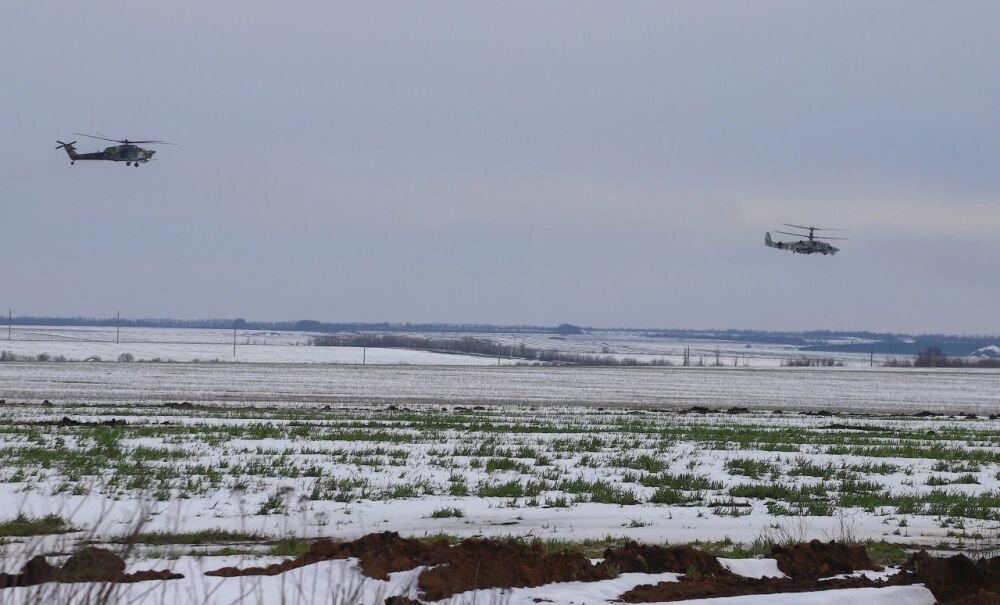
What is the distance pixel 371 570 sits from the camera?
27.0 feet

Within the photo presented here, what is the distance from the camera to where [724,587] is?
8.33 metres

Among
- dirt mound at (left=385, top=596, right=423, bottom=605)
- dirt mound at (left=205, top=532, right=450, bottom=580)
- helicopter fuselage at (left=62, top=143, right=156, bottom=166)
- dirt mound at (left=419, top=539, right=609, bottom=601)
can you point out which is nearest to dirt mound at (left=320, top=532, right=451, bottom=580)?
dirt mound at (left=205, top=532, right=450, bottom=580)

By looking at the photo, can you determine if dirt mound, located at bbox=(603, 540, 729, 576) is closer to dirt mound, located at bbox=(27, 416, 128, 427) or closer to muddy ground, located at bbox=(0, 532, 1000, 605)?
muddy ground, located at bbox=(0, 532, 1000, 605)

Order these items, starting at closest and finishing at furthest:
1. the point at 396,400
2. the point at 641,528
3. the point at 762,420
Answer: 1. the point at 641,528
2. the point at 762,420
3. the point at 396,400

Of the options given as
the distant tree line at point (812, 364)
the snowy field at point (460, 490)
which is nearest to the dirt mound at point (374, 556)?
the snowy field at point (460, 490)

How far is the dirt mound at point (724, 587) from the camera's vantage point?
315 inches

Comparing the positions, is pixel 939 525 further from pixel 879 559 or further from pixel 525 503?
pixel 525 503

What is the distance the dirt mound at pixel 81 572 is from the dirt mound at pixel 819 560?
5165 mm

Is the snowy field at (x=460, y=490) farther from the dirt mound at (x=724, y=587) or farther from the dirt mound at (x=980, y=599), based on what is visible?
the dirt mound at (x=980, y=599)

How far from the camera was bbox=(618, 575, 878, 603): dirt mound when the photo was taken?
801 cm

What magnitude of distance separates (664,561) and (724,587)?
83 centimetres

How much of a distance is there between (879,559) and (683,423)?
21824 mm

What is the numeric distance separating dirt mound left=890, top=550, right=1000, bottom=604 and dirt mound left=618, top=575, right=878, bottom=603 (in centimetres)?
41

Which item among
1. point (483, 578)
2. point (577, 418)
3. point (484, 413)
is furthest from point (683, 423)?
point (483, 578)
